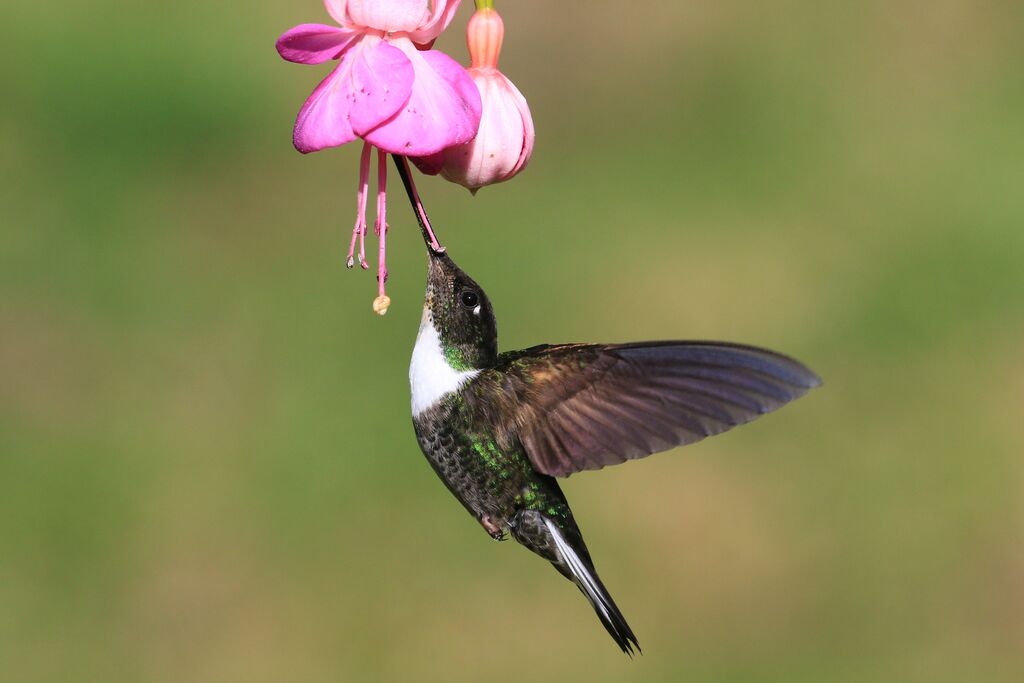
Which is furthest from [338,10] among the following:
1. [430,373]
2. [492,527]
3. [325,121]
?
[492,527]

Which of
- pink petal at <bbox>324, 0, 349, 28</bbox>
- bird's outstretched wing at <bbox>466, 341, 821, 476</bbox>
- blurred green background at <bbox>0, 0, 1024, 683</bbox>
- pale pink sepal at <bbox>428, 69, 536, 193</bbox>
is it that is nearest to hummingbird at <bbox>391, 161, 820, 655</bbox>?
bird's outstretched wing at <bbox>466, 341, 821, 476</bbox>

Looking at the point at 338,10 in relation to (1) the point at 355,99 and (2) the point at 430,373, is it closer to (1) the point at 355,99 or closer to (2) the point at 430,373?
(1) the point at 355,99

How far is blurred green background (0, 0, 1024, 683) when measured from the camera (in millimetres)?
4230

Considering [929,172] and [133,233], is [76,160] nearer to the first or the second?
[133,233]

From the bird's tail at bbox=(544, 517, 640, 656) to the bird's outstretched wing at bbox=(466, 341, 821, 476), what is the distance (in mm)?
154

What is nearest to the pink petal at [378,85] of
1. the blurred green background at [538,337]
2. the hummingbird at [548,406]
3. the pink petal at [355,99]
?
the pink petal at [355,99]

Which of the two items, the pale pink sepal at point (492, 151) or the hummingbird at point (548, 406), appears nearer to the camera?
the pale pink sepal at point (492, 151)

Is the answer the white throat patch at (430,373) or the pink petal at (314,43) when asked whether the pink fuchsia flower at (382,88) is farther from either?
the white throat patch at (430,373)

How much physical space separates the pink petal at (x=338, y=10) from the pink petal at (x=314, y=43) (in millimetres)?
11

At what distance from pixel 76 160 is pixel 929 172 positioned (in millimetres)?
3353

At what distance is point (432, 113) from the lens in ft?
3.99

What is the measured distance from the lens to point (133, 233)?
5.22 metres

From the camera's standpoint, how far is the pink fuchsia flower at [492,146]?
1.29 metres

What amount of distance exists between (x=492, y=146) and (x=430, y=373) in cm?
37
